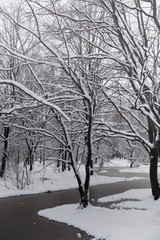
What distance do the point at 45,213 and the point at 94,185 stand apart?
11.1m

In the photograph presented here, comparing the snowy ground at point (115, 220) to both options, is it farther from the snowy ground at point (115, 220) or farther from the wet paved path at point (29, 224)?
the wet paved path at point (29, 224)

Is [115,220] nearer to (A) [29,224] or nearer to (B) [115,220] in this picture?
(B) [115,220]

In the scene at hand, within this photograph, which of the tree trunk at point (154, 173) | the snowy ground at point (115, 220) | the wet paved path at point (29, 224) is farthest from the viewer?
the tree trunk at point (154, 173)

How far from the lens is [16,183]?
17.6m

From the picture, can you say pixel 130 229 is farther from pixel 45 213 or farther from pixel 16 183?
pixel 16 183

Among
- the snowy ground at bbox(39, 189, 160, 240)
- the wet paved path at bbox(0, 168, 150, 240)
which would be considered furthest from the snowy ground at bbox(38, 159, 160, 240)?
the wet paved path at bbox(0, 168, 150, 240)

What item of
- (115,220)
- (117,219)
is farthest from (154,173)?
(115,220)

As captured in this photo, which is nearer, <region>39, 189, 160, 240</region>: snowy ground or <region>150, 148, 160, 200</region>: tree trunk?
<region>39, 189, 160, 240</region>: snowy ground

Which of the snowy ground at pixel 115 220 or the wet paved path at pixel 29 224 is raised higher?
the snowy ground at pixel 115 220

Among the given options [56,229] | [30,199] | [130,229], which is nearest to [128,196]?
[30,199]

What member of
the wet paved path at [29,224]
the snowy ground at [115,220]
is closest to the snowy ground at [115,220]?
the snowy ground at [115,220]

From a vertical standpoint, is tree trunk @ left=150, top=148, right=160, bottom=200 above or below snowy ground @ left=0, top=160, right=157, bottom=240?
above

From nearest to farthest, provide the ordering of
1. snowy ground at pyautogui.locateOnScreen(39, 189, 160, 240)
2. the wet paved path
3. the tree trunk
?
snowy ground at pyautogui.locateOnScreen(39, 189, 160, 240)
the wet paved path
the tree trunk

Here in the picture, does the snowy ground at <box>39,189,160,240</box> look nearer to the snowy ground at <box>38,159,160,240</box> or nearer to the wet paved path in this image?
the snowy ground at <box>38,159,160,240</box>
